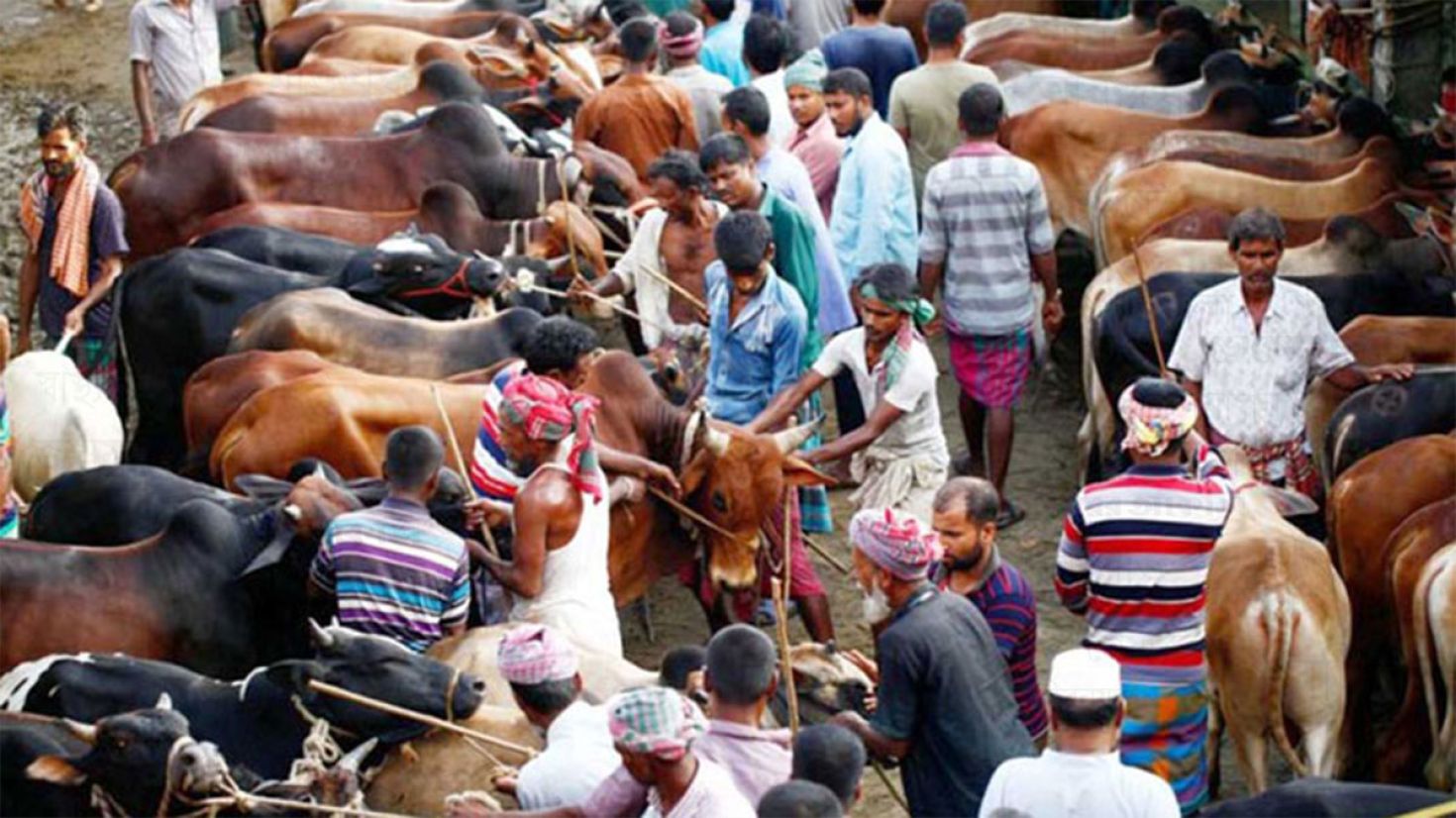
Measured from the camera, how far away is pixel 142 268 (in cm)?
1075

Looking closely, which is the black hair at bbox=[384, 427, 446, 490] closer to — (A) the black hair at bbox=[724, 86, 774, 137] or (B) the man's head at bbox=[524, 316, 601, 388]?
(B) the man's head at bbox=[524, 316, 601, 388]

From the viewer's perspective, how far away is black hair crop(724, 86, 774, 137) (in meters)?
10.7


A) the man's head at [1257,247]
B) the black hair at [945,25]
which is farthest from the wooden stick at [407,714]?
the black hair at [945,25]

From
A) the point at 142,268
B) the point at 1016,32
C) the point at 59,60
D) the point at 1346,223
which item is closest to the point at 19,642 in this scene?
the point at 142,268

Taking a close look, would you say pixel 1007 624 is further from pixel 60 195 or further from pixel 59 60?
pixel 59 60

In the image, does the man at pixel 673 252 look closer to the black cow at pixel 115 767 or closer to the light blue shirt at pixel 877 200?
the light blue shirt at pixel 877 200

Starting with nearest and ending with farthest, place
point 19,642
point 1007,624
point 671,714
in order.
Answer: point 671,714
point 1007,624
point 19,642

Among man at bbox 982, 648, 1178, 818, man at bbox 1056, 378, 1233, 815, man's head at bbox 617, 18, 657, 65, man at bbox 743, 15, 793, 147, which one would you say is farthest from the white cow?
man at bbox 982, 648, 1178, 818

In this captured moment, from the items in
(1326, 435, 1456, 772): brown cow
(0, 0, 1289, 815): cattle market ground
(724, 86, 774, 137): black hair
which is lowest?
(0, 0, 1289, 815): cattle market ground

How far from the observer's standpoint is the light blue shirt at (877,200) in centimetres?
1091

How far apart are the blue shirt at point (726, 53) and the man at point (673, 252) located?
11.1 ft

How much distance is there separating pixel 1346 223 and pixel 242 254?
15.1 feet

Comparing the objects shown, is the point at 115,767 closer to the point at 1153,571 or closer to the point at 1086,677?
the point at 1086,677

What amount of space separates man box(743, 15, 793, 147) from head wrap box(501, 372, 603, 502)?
461cm
